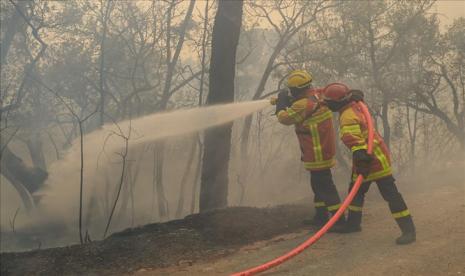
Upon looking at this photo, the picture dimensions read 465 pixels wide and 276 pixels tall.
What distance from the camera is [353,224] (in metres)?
4.88

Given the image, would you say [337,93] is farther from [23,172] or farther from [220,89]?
[23,172]

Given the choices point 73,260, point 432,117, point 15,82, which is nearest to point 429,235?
point 73,260

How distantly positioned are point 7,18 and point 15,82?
2580mm

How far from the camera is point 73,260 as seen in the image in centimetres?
440

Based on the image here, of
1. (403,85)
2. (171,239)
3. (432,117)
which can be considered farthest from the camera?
(432,117)

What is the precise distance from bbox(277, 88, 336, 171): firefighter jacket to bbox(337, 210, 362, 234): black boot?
0.56 m

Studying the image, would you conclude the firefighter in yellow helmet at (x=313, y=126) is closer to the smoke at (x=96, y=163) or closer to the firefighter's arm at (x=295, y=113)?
the firefighter's arm at (x=295, y=113)

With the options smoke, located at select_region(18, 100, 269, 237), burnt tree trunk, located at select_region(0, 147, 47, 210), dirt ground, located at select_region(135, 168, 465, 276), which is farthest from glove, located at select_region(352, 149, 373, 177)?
burnt tree trunk, located at select_region(0, 147, 47, 210)

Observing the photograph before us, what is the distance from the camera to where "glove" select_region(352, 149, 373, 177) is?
4.04m

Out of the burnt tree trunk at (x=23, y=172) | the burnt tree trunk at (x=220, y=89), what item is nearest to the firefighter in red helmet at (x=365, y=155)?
the burnt tree trunk at (x=220, y=89)

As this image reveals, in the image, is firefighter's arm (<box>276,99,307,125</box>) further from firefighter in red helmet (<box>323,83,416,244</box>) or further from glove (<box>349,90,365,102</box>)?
glove (<box>349,90,365,102</box>)

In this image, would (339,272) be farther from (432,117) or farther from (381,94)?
(432,117)

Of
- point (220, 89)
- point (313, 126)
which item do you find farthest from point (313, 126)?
point (220, 89)

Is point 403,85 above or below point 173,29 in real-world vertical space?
below
